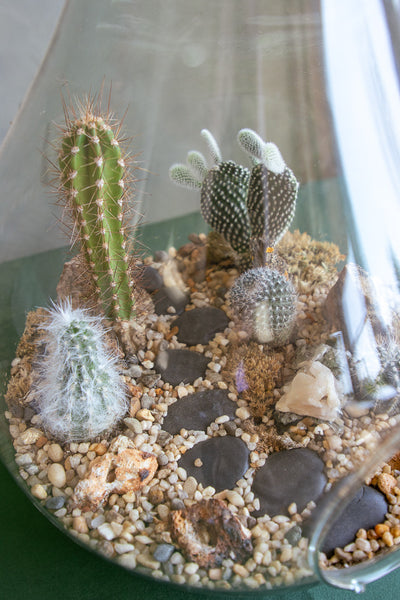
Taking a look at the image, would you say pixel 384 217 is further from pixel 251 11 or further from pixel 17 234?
pixel 17 234

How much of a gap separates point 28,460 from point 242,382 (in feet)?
1.13

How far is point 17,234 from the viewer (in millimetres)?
811

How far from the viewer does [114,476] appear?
0.66m

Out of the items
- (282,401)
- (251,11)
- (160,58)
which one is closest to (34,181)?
(160,58)

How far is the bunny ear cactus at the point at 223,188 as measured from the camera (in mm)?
884

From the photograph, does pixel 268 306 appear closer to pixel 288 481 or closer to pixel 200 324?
pixel 200 324

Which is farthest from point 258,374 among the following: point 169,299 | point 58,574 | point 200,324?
point 58,574

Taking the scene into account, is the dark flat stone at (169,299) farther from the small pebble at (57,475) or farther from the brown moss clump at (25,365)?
the small pebble at (57,475)

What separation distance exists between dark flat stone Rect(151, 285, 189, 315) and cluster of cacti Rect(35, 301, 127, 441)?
0.22 meters

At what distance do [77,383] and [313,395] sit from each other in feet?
1.10

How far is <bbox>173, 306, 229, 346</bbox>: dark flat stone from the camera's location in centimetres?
85

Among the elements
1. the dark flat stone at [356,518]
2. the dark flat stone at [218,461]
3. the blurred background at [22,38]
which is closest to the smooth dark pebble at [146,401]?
the dark flat stone at [218,461]

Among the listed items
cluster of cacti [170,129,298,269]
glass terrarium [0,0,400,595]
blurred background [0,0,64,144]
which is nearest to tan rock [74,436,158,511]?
glass terrarium [0,0,400,595]

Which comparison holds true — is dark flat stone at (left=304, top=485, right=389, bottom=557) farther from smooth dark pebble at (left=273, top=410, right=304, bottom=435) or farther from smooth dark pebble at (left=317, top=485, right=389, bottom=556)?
smooth dark pebble at (left=273, top=410, right=304, bottom=435)
